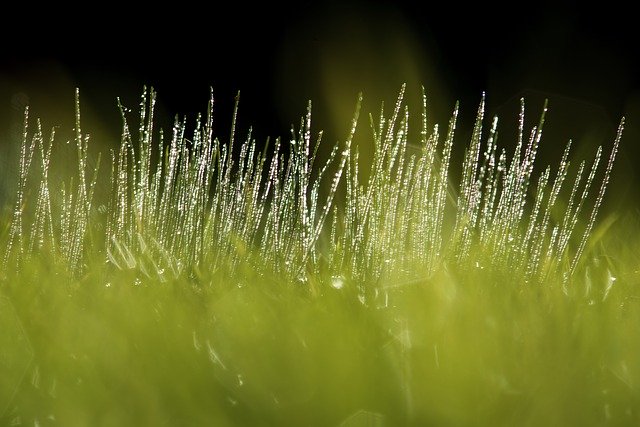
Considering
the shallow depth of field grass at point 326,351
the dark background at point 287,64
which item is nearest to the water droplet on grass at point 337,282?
the shallow depth of field grass at point 326,351

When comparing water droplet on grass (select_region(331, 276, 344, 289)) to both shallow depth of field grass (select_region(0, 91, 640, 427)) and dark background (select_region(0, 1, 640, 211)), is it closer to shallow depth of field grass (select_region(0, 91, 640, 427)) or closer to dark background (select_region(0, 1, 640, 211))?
shallow depth of field grass (select_region(0, 91, 640, 427))

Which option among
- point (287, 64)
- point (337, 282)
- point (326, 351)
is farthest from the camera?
point (287, 64)

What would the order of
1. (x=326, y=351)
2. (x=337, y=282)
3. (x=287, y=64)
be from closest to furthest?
(x=326, y=351) < (x=337, y=282) < (x=287, y=64)

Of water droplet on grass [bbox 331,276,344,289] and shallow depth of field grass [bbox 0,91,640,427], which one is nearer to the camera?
shallow depth of field grass [bbox 0,91,640,427]

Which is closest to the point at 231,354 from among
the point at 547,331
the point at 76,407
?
the point at 76,407

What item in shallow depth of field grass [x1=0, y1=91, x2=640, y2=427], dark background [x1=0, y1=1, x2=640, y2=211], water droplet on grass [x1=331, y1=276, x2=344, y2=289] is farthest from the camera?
dark background [x1=0, y1=1, x2=640, y2=211]

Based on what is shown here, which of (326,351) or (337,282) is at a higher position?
(337,282)

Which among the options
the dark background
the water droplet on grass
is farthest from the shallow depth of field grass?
the dark background

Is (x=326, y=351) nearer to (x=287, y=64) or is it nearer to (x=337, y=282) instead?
(x=337, y=282)

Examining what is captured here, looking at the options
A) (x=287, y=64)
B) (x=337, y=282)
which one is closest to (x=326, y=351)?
(x=337, y=282)

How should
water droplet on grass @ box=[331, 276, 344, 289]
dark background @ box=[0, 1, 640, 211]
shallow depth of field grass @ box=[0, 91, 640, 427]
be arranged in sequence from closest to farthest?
shallow depth of field grass @ box=[0, 91, 640, 427], water droplet on grass @ box=[331, 276, 344, 289], dark background @ box=[0, 1, 640, 211]

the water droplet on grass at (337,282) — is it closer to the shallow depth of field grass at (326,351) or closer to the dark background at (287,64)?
the shallow depth of field grass at (326,351)
